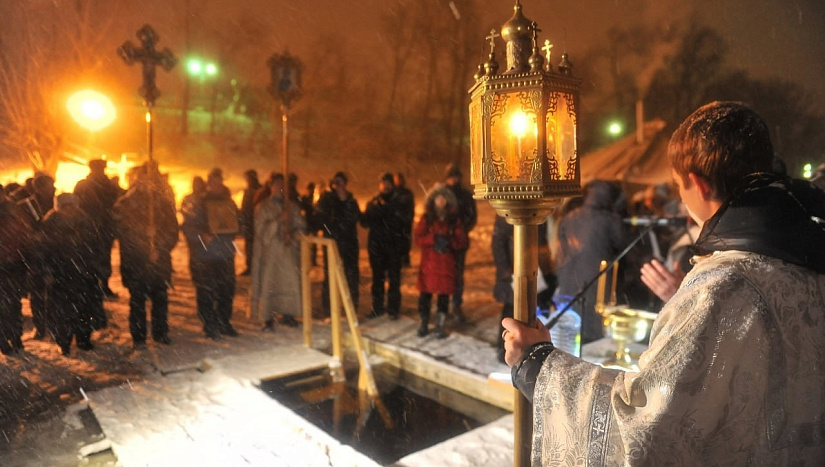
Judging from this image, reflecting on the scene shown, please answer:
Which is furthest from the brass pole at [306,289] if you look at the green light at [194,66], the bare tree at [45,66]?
the green light at [194,66]

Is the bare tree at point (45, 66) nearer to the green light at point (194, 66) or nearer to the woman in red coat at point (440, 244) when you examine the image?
the green light at point (194, 66)

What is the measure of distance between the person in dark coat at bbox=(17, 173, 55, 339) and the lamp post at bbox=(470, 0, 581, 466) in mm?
6083

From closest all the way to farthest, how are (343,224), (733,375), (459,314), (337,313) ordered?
(733,375) → (337,313) → (459,314) → (343,224)

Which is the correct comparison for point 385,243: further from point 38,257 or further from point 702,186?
point 702,186

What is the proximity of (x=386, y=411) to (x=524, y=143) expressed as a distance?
11.9ft

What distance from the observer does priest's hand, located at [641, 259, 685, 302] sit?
218cm

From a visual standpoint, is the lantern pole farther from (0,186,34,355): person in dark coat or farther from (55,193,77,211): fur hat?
(0,186,34,355): person in dark coat

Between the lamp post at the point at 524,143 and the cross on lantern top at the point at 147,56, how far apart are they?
234 inches

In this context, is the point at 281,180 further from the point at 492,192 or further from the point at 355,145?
the point at 355,145

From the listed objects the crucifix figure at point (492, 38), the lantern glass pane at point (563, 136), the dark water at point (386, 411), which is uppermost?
the crucifix figure at point (492, 38)

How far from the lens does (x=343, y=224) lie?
794 centimetres

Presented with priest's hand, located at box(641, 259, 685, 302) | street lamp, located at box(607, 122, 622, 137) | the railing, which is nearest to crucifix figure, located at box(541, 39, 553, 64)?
priest's hand, located at box(641, 259, 685, 302)

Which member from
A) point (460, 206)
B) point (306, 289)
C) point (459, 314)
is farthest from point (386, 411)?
point (460, 206)

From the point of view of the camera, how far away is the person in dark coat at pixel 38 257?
6109 mm
